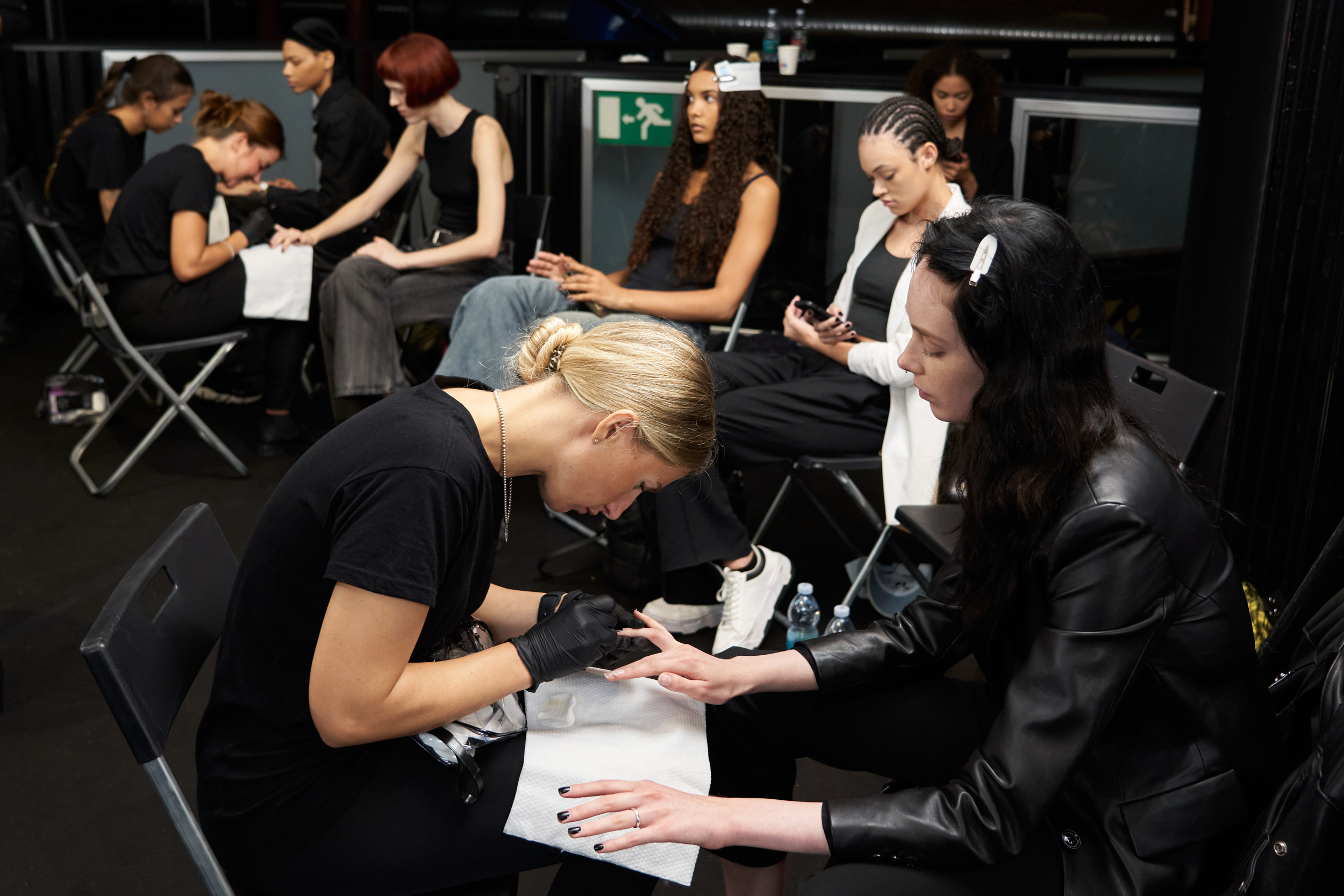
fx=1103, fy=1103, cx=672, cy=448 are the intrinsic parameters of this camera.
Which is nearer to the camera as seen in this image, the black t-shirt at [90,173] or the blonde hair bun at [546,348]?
the blonde hair bun at [546,348]

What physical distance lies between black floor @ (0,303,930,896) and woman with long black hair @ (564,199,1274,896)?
0.87 m

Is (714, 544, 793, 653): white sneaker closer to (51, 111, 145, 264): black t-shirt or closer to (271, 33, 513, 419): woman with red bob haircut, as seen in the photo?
(271, 33, 513, 419): woman with red bob haircut

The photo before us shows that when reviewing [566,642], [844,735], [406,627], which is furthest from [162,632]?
[844,735]

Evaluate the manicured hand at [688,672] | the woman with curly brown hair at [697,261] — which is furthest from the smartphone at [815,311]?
the manicured hand at [688,672]

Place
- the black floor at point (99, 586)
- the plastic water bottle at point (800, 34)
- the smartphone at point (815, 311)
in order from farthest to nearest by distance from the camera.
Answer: the plastic water bottle at point (800, 34) < the smartphone at point (815, 311) < the black floor at point (99, 586)

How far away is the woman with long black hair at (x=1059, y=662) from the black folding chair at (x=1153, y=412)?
715mm

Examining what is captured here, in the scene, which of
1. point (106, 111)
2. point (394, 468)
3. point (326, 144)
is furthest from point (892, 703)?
point (106, 111)

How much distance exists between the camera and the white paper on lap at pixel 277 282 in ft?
13.6

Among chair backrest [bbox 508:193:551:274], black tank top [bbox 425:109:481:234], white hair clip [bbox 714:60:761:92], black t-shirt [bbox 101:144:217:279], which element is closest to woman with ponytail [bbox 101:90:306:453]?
black t-shirt [bbox 101:144:217:279]

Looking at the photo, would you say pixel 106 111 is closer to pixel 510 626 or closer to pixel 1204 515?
pixel 510 626

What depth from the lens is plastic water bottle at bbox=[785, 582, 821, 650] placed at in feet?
9.54

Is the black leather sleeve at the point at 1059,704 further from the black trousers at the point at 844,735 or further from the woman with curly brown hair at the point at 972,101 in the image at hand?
the woman with curly brown hair at the point at 972,101

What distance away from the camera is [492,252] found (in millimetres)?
4090

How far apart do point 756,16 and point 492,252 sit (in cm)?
742
